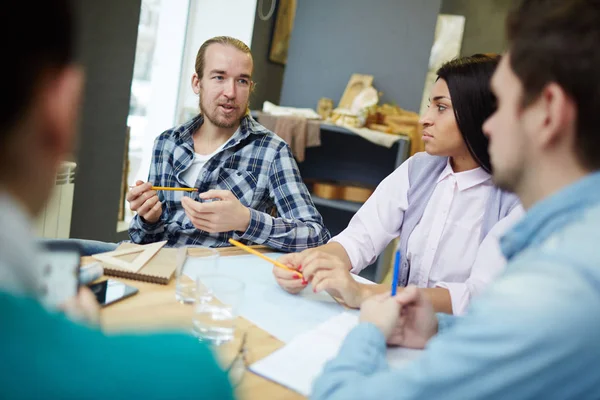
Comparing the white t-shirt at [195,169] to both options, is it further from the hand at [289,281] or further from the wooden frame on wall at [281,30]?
the wooden frame on wall at [281,30]

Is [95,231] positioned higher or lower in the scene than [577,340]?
lower

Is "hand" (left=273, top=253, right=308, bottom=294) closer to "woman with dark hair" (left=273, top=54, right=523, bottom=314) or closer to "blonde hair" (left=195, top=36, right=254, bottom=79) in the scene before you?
"woman with dark hair" (left=273, top=54, right=523, bottom=314)

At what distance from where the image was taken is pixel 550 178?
0.78m

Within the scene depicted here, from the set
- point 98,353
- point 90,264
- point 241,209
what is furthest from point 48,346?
point 241,209

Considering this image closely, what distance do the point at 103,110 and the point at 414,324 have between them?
7.32ft

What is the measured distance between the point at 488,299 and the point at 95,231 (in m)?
2.66

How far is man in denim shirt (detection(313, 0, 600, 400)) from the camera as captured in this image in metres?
0.63

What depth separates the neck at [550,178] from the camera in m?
0.76

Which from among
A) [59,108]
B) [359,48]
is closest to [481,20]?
[359,48]

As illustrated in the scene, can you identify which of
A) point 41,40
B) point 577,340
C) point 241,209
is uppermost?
point 41,40

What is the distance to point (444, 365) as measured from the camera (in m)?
0.68

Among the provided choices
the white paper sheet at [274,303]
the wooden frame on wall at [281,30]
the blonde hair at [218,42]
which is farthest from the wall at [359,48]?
the white paper sheet at [274,303]

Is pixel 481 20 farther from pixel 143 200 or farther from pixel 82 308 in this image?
pixel 82 308

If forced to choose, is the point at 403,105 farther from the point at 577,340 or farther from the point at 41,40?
the point at 41,40
